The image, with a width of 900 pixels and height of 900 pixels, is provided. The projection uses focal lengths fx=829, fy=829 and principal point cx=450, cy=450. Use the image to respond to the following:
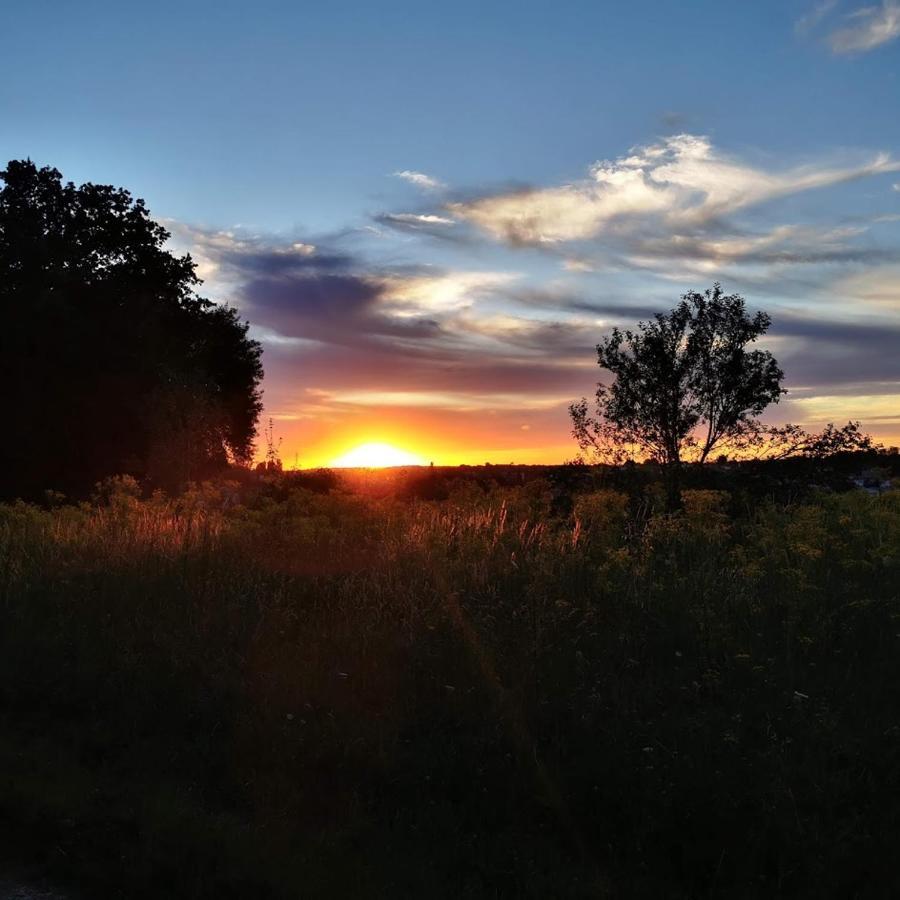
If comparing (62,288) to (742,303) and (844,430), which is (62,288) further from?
(844,430)

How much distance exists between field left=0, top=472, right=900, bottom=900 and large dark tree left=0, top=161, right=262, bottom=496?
17.8 metres

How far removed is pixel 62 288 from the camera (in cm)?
2739

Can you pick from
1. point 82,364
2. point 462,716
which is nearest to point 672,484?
point 462,716

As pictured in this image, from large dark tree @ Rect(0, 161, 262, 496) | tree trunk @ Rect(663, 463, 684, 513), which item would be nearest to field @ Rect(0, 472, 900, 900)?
tree trunk @ Rect(663, 463, 684, 513)

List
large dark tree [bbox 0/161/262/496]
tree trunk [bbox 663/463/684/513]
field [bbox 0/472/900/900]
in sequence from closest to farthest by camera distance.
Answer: field [bbox 0/472/900/900] → tree trunk [bbox 663/463/684/513] → large dark tree [bbox 0/161/262/496]

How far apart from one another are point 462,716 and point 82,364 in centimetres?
2489

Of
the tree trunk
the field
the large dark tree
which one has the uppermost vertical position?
the large dark tree

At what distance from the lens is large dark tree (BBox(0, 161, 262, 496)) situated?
26.7 metres

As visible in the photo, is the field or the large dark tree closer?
the field

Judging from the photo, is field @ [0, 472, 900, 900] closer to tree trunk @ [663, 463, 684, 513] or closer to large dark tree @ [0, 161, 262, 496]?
tree trunk @ [663, 463, 684, 513]

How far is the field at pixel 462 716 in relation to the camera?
4.58 meters

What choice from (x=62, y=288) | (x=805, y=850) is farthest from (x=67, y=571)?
(x=62, y=288)

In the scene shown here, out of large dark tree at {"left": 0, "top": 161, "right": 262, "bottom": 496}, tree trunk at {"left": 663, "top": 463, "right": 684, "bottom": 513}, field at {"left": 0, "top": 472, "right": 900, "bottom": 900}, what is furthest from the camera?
large dark tree at {"left": 0, "top": 161, "right": 262, "bottom": 496}

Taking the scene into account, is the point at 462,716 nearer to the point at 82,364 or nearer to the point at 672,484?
the point at 672,484
